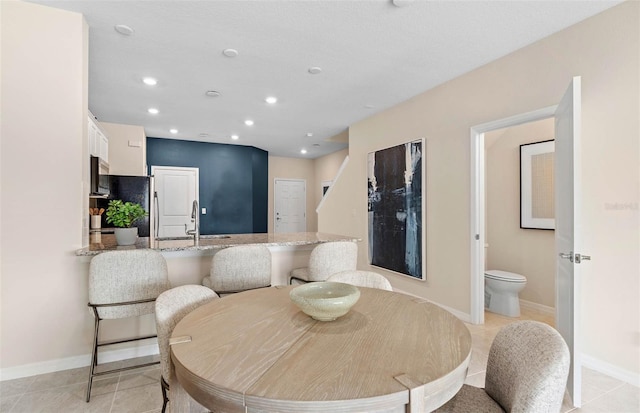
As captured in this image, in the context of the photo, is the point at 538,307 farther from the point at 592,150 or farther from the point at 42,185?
the point at 42,185

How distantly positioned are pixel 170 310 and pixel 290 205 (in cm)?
736

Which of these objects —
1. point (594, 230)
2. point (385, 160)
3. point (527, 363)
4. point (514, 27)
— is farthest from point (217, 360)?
point (385, 160)

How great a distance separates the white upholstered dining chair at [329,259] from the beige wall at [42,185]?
5.68ft

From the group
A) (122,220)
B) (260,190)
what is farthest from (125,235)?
(260,190)

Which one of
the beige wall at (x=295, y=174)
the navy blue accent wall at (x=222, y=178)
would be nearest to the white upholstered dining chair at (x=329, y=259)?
the navy blue accent wall at (x=222, y=178)

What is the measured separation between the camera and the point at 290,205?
28.7 feet

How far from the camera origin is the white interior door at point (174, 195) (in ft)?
21.0

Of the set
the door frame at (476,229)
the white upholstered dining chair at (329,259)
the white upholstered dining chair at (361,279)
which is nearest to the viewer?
the white upholstered dining chair at (361,279)

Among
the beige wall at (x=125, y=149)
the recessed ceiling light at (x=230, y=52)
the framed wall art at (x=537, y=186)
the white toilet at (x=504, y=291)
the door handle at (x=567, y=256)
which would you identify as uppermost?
the recessed ceiling light at (x=230, y=52)

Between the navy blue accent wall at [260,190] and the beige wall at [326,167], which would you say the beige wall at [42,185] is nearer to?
the navy blue accent wall at [260,190]

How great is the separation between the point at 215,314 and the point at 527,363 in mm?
1165

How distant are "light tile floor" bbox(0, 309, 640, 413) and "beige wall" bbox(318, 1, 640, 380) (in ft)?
0.89

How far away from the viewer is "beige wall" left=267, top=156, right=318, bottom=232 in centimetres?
855

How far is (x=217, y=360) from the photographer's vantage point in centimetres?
96
